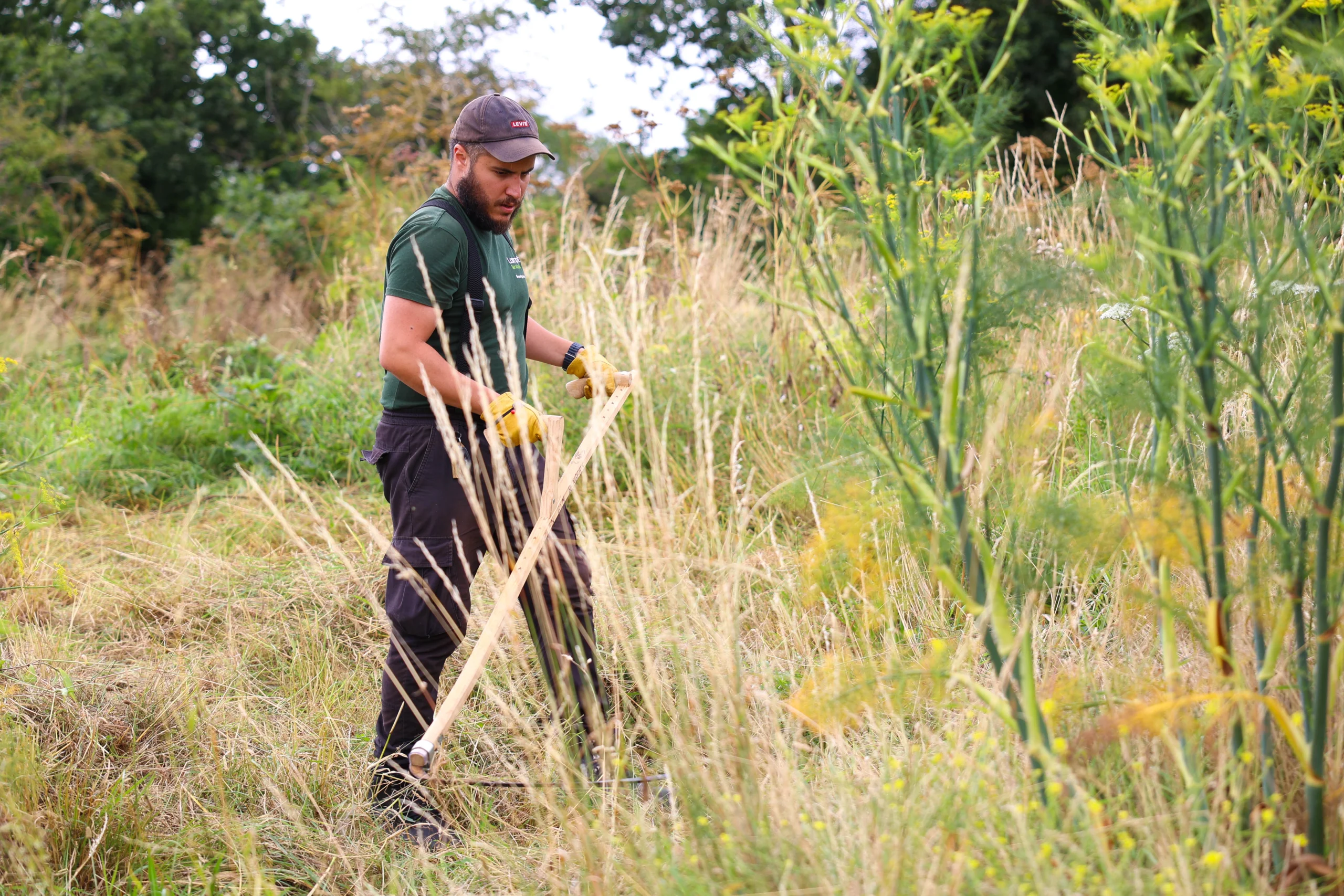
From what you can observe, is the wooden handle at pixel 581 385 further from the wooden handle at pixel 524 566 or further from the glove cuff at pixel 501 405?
the glove cuff at pixel 501 405

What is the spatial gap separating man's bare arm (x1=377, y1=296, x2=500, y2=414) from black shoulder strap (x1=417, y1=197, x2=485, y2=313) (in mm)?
161

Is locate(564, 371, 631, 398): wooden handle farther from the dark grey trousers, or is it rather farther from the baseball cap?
the baseball cap

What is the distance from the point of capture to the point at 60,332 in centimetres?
743

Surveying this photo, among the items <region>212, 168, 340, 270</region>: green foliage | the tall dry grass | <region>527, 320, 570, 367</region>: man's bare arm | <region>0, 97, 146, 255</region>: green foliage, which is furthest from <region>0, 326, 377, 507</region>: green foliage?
<region>0, 97, 146, 255</region>: green foliage

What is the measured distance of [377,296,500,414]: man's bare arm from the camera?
2.36 metres

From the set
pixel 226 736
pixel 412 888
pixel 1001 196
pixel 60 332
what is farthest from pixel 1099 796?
pixel 60 332

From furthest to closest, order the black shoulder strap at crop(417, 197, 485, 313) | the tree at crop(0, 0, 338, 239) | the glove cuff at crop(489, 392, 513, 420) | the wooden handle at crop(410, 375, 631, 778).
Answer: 1. the tree at crop(0, 0, 338, 239)
2. the black shoulder strap at crop(417, 197, 485, 313)
3. the glove cuff at crop(489, 392, 513, 420)
4. the wooden handle at crop(410, 375, 631, 778)

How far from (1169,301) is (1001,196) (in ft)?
9.00

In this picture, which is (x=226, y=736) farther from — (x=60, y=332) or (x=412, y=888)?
(x=60, y=332)

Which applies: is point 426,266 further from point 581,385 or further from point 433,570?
point 433,570

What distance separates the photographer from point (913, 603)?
9.31 ft

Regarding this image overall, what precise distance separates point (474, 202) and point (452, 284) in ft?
0.87

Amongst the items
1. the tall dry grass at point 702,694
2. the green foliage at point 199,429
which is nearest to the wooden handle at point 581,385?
the tall dry grass at point 702,694

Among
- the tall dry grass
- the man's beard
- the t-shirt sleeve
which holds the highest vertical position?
the man's beard
